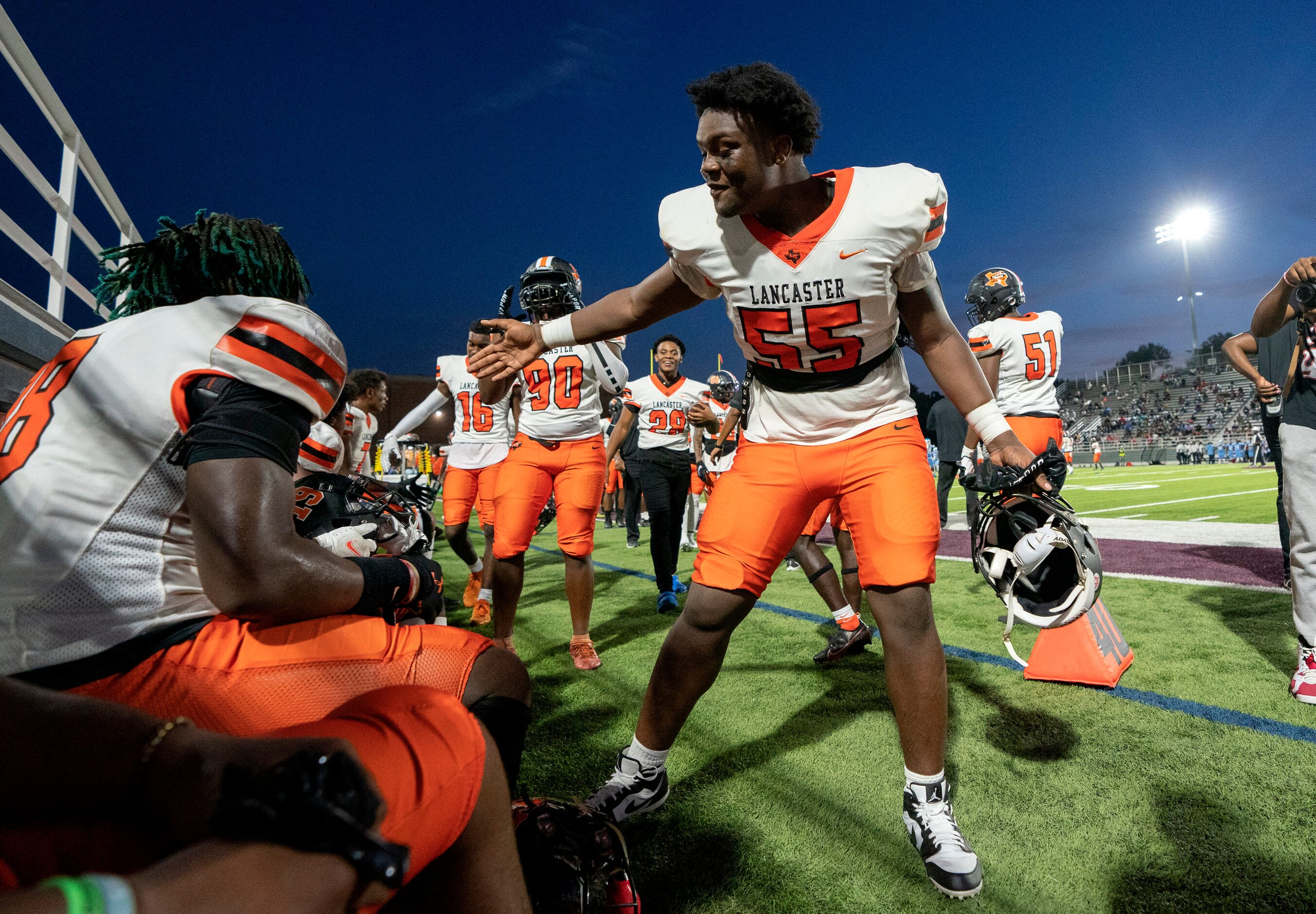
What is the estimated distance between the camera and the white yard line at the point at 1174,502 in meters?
11.4

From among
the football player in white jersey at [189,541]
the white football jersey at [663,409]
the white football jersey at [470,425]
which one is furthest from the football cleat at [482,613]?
the football player in white jersey at [189,541]

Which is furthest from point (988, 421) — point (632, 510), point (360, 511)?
point (632, 510)

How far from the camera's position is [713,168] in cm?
201

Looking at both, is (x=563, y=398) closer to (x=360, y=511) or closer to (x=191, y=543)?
(x=360, y=511)

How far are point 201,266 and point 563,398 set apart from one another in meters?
2.66

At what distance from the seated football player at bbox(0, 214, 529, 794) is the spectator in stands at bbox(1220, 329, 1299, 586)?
12.2 ft

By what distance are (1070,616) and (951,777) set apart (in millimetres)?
722

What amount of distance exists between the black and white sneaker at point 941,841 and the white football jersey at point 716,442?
4104mm

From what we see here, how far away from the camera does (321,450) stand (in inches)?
149

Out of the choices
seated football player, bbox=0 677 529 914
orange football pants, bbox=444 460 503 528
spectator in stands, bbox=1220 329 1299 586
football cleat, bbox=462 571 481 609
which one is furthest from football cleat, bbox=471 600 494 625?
spectator in stands, bbox=1220 329 1299 586

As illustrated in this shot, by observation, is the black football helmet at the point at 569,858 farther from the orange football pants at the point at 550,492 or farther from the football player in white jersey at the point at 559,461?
the orange football pants at the point at 550,492

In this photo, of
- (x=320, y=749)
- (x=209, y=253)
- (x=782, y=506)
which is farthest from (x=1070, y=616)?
(x=209, y=253)

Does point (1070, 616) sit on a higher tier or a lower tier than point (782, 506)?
lower

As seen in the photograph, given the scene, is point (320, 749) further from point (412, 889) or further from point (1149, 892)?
point (1149, 892)
